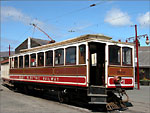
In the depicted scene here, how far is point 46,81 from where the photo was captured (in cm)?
1115

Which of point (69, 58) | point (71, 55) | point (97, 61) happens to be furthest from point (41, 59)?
point (97, 61)

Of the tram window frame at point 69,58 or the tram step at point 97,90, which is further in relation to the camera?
the tram window frame at point 69,58

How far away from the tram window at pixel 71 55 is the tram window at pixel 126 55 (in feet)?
7.99

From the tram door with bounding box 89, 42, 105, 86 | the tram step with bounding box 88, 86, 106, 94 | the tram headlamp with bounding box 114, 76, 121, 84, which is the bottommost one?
the tram step with bounding box 88, 86, 106, 94

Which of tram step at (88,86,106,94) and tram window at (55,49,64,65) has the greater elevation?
tram window at (55,49,64,65)

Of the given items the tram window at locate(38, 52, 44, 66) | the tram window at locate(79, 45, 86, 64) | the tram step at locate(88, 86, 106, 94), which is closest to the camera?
the tram step at locate(88, 86, 106, 94)

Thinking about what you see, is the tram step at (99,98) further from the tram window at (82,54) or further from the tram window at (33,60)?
the tram window at (33,60)

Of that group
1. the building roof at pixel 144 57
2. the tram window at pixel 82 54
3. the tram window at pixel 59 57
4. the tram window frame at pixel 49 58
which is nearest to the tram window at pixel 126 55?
the tram window at pixel 82 54

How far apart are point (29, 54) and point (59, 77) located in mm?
3934

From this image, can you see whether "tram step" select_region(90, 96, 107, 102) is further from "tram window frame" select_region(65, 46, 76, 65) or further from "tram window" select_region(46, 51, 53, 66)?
"tram window" select_region(46, 51, 53, 66)

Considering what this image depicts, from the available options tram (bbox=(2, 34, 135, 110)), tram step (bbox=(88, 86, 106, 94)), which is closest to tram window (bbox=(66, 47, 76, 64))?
tram (bbox=(2, 34, 135, 110))

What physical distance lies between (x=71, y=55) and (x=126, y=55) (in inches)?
109

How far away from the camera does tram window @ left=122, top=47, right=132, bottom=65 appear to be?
9.31 metres

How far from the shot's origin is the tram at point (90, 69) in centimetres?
852
